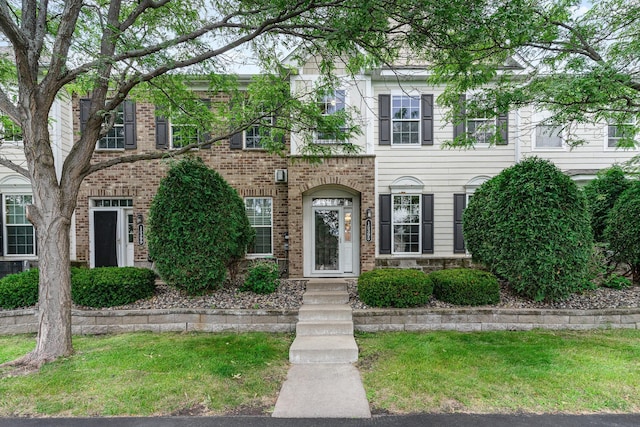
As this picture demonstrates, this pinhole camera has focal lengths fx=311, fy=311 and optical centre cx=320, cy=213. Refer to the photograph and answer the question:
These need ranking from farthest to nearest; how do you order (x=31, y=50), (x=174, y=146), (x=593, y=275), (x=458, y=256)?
(x=458, y=256)
(x=174, y=146)
(x=593, y=275)
(x=31, y=50)

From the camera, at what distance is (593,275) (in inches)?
237

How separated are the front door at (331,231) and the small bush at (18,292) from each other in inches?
224

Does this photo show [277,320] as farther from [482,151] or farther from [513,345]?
[482,151]

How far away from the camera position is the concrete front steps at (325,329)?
4242 millimetres

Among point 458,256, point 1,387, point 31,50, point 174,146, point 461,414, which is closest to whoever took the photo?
point 461,414

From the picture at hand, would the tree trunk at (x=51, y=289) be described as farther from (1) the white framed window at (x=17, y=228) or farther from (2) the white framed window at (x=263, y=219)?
(1) the white framed window at (x=17, y=228)

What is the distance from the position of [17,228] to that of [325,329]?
946 cm

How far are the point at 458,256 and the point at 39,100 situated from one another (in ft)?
31.3

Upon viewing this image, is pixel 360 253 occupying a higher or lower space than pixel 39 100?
lower

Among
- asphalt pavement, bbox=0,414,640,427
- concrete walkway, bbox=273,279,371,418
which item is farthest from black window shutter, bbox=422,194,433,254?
asphalt pavement, bbox=0,414,640,427

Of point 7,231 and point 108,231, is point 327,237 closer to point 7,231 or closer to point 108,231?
point 108,231

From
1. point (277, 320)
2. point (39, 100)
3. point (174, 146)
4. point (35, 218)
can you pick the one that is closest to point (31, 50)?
point (39, 100)

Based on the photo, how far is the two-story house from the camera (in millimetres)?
7930

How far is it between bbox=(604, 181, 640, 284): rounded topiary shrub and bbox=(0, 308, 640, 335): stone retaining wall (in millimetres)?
1754
